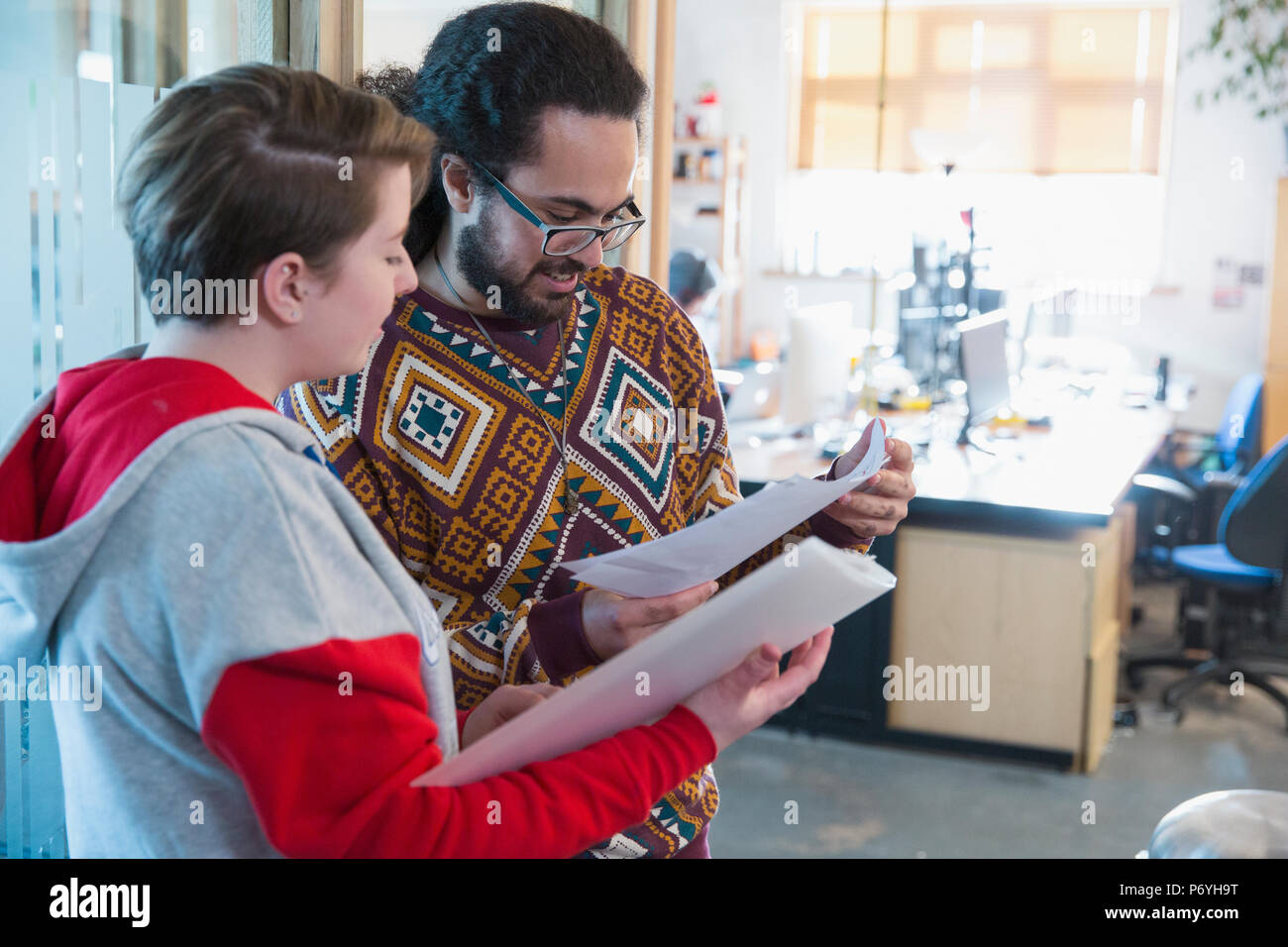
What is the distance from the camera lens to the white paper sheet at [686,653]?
2.65 feet

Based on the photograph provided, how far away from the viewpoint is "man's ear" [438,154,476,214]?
1253 millimetres

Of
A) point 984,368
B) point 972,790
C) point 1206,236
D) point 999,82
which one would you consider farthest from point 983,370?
point 999,82

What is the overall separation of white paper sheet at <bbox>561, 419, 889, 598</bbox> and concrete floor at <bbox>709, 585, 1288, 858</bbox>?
1941 mm

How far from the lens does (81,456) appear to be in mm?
725

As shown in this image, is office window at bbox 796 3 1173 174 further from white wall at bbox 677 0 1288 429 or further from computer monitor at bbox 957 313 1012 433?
computer monitor at bbox 957 313 1012 433

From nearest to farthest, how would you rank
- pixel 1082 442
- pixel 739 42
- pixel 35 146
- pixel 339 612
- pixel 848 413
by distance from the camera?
pixel 339 612, pixel 35 146, pixel 1082 442, pixel 848 413, pixel 739 42

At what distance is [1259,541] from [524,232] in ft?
9.90

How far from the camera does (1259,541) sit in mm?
3539

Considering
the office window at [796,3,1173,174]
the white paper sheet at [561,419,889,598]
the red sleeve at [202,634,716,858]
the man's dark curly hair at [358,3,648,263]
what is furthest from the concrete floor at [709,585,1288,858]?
the office window at [796,3,1173,174]

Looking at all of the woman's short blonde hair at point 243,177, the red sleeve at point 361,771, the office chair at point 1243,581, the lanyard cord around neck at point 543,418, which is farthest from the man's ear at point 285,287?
the office chair at point 1243,581

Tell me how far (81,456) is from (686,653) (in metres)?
0.41

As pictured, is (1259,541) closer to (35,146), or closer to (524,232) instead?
(524,232)

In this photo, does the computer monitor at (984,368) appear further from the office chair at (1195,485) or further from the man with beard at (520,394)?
the man with beard at (520,394)
